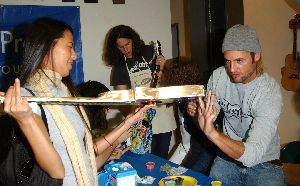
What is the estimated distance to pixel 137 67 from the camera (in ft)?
10.3

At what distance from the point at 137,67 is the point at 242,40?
1.59 m

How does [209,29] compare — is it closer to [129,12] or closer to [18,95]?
[129,12]

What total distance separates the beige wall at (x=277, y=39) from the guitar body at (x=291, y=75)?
76mm

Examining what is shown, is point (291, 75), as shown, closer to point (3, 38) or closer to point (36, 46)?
point (3, 38)

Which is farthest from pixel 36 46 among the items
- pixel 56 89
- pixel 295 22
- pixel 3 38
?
pixel 295 22

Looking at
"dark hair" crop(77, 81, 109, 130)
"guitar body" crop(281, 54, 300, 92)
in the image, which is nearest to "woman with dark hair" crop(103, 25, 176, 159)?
"dark hair" crop(77, 81, 109, 130)

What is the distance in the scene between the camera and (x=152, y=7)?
3656 millimetres

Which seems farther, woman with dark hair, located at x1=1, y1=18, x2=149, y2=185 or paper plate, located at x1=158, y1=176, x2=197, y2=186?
paper plate, located at x1=158, y1=176, x2=197, y2=186

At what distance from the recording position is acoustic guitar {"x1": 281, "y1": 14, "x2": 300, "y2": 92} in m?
3.90

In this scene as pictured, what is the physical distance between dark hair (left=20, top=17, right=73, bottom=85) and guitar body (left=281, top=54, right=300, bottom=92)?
3.47m

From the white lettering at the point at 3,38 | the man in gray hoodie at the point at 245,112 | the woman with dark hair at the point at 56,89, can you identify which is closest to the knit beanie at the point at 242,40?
the man in gray hoodie at the point at 245,112

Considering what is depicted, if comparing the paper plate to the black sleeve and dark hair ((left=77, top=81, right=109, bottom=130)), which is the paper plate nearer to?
dark hair ((left=77, top=81, right=109, bottom=130))

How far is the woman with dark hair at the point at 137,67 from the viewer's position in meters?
3.06

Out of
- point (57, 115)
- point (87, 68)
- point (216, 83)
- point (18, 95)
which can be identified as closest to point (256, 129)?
point (216, 83)
